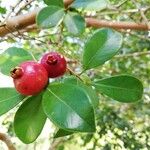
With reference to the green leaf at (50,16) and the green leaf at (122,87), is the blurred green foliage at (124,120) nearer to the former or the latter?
the green leaf at (50,16)

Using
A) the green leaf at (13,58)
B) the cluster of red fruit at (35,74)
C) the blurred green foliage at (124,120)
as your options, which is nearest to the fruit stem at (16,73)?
the cluster of red fruit at (35,74)

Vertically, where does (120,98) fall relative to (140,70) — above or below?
above

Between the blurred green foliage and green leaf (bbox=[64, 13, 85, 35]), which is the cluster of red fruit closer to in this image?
green leaf (bbox=[64, 13, 85, 35])

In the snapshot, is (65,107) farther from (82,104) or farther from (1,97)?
(1,97)

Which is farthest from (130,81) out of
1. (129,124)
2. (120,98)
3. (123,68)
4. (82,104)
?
(129,124)

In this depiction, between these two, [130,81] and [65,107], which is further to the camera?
[130,81]

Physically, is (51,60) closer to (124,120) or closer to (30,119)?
(30,119)

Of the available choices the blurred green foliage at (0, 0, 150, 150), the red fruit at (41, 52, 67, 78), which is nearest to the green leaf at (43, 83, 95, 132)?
the red fruit at (41, 52, 67, 78)
